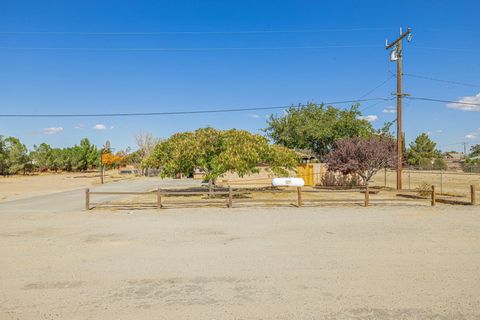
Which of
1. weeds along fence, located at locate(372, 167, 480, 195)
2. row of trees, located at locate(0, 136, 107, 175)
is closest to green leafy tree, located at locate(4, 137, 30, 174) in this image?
row of trees, located at locate(0, 136, 107, 175)

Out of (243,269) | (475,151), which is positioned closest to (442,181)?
(243,269)

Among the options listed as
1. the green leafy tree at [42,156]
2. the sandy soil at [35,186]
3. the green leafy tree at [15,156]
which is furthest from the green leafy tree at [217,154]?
the green leafy tree at [42,156]

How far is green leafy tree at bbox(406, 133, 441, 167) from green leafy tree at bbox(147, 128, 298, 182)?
5496 centimetres

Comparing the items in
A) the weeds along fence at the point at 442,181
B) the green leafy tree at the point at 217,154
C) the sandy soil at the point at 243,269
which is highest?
the green leafy tree at the point at 217,154

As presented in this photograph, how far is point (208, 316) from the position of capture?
4.24m

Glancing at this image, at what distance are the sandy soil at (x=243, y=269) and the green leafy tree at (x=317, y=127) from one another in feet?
68.6

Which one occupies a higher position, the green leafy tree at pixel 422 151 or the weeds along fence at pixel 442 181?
the green leafy tree at pixel 422 151

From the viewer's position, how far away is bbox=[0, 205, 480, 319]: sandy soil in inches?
175

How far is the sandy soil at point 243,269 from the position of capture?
4.46m

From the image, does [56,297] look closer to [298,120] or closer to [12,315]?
[12,315]

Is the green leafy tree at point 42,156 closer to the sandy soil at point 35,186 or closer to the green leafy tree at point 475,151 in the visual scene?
the sandy soil at point 35,186

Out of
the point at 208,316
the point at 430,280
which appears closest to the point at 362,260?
the point at 430,280

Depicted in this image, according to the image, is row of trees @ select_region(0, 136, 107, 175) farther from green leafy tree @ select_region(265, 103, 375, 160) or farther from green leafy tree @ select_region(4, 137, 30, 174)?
green leafy tree @ select_region(265, 103, 375, 160)

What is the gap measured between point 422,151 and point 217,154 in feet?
200
